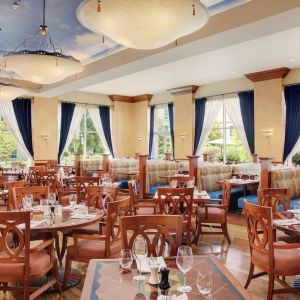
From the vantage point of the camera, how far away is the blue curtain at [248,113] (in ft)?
35.6

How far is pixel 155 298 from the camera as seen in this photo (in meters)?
1.60

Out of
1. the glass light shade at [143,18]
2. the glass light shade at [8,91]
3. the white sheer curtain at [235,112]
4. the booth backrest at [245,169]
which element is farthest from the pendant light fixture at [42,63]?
the white sheer curtain at [235,112]

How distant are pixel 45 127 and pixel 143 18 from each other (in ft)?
31.6

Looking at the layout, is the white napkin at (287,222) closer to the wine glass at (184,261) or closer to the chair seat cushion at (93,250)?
the chair seat cushion at (93,250)

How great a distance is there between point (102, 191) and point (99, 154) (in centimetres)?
997

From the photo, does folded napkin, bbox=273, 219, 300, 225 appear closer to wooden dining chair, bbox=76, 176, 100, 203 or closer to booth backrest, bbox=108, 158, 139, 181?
wooden dining chair, bbox=76, 176, 100, 203

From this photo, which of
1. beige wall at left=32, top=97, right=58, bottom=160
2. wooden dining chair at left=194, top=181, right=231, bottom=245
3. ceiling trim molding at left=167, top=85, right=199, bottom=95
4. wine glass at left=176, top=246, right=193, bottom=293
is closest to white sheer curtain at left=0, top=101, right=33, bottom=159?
beige wall at left=32, top=97, right=58, bottom=160

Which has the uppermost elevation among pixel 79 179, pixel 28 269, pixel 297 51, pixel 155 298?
pixel 297 51

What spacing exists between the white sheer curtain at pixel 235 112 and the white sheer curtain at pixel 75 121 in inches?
221

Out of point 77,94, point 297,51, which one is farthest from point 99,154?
point 297,51

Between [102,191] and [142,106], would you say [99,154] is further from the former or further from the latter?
[102,191]

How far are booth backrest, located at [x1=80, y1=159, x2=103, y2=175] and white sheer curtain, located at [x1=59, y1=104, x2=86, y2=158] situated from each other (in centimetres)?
247

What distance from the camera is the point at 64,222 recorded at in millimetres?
3385

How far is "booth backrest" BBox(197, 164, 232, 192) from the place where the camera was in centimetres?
781
